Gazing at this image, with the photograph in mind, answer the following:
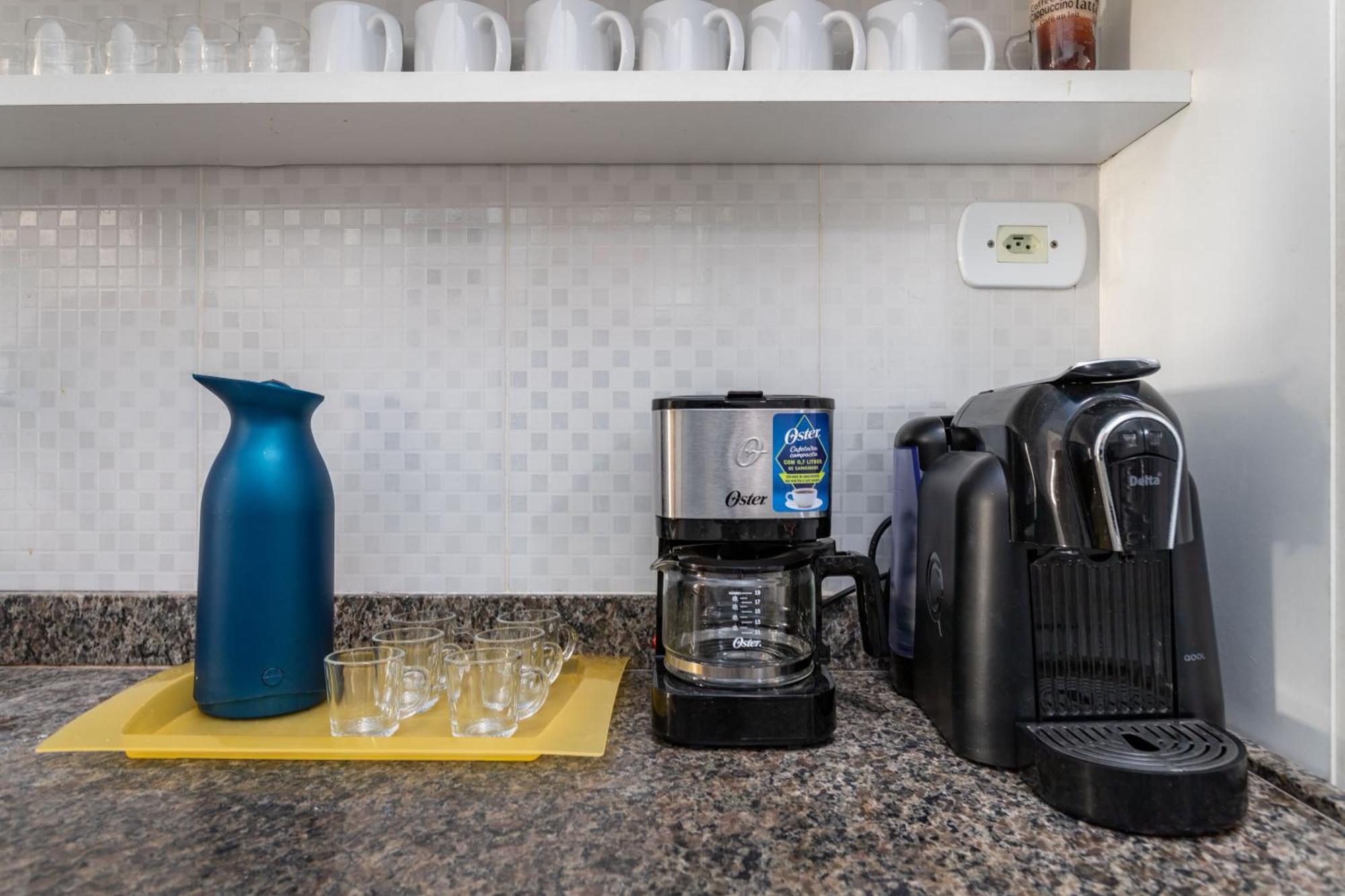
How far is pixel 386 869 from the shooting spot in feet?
1.77

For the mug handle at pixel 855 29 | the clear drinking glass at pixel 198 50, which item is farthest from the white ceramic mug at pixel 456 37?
the mug handle at pixel 855 29

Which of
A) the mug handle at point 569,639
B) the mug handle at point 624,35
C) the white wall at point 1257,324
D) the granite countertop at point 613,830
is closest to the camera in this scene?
the granite countertop at point 613,830

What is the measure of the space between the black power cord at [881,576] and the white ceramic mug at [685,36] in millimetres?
568

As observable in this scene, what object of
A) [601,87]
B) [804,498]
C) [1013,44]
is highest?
[1013,44]

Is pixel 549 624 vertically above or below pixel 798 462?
below

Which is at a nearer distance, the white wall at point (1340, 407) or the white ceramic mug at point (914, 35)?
the white wall at point (1340, 407)

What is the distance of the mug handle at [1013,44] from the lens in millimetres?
914

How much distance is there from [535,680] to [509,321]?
0.47m

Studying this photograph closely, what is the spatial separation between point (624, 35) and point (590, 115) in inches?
4.1

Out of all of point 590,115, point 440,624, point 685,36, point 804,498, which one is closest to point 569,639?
point 440,624

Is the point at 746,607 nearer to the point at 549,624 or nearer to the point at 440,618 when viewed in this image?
the point at 549,624

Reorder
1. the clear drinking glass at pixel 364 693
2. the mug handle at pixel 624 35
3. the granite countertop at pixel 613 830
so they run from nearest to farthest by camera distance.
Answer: the granite countertop at pixel 613 830
the clear drinking glass at pixel 364 693
the mug handle at pixel 624 35

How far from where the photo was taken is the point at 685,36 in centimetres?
85

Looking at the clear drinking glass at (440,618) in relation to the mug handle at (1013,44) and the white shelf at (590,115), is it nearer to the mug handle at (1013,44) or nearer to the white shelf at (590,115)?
the white shelf at (590,115)
